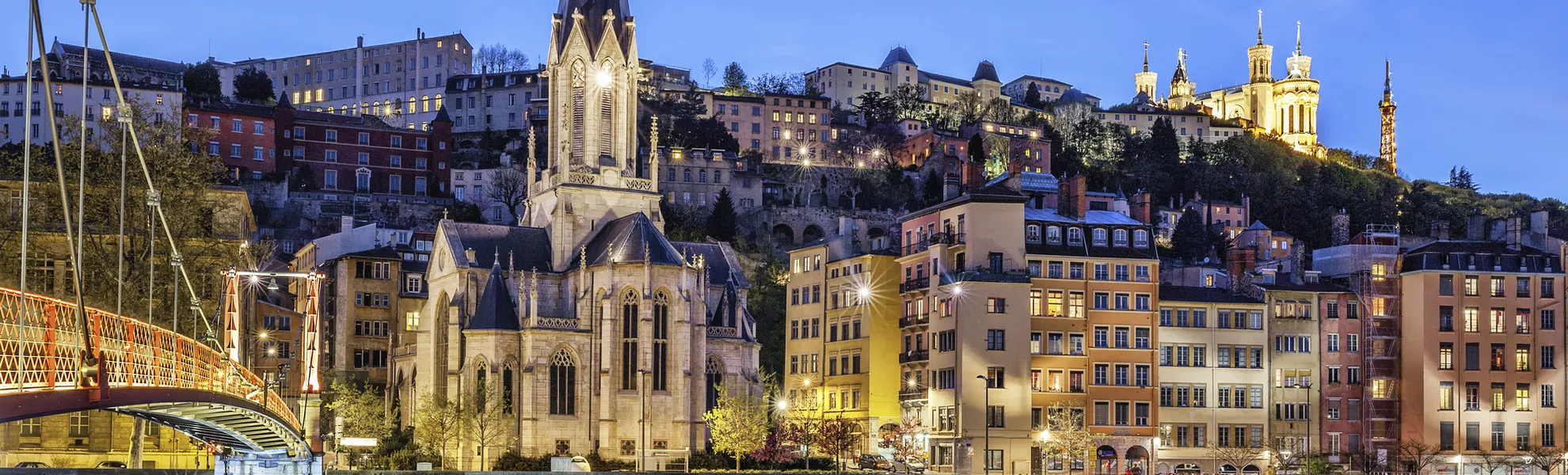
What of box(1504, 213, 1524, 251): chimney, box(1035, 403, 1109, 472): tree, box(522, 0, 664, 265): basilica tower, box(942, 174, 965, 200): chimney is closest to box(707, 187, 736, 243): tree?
box(942, 174, 965, 200): chimney

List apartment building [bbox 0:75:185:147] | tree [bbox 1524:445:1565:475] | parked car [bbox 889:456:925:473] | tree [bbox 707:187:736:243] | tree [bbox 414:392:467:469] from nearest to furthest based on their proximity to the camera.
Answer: tree [bbox 414:392:467:469] → parked car [bbox 889:456:925:473] → tree [bbox 1524:445:1565:475] → apartment building [bbox 0:75:185:147] → tree [bbox 707:187:736:243]

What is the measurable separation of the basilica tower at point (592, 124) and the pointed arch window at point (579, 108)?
0.04m

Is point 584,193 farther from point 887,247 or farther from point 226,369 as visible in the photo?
point 226,369

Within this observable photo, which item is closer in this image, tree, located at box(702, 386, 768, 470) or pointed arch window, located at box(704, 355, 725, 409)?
tree, located at box(702, 386, 768, 470)

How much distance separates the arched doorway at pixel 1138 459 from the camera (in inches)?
3391

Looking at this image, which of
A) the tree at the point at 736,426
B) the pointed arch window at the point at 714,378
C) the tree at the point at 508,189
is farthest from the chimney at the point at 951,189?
the tree at the point at 508,189

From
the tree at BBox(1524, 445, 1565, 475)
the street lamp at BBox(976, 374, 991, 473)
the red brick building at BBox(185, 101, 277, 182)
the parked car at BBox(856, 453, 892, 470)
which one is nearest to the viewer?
the street lamp at BBox(976, 374, 991, 473)

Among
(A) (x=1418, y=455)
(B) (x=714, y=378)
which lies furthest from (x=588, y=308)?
(A) (x=1418, y=455)

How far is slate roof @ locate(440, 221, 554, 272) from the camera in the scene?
276 ft

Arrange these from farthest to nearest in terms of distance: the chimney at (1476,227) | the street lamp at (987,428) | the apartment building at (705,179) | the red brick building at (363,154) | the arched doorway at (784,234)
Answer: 1. the apartment building at (705,179)
2. the arched doorway at (784,234)
3. the red brick building at (363,154)
4. the chimney at (1476,227)
5. the street lamp at (987,428)

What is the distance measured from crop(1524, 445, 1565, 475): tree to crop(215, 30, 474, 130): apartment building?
10512 centimetres

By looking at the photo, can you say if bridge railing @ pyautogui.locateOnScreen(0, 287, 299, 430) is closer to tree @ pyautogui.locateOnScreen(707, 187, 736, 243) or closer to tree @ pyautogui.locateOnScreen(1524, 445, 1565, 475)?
tree @ pyautogui.locateOnScreen(1524, 445, 1565, 475)

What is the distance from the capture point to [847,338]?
94.4m

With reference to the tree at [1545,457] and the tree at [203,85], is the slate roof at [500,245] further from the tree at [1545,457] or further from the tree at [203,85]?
the tree at [203,85]
